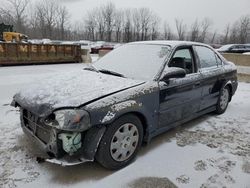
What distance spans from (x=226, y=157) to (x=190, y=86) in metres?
1.17

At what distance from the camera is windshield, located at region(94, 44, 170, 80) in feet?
11.0

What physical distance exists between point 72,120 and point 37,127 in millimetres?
708

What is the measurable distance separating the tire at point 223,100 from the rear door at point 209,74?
0.19m

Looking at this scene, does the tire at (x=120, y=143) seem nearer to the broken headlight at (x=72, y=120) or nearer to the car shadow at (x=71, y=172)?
the car shadow at (x=71, y=172)

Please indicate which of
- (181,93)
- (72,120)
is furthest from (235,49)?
(72,120)

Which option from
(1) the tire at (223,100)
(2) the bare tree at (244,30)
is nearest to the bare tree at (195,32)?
(2) the bare tree at (244,30)

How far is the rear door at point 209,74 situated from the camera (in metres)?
4.16

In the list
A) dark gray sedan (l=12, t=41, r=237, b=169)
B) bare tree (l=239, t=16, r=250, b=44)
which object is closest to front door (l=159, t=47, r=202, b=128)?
dark gray sedan (l=12, t=41, r=237, b=169)

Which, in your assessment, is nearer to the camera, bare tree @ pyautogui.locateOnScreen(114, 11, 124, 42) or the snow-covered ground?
the snow-covered ground

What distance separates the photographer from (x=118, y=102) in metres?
2.72

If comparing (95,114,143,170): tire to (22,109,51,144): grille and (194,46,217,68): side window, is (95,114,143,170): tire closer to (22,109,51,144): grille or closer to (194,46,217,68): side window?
(22,109,51,144): grille

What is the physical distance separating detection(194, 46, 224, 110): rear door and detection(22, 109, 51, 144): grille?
2.66 metres

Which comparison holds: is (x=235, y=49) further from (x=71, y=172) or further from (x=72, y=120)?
(x=72, y=120)

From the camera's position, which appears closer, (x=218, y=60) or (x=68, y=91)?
(x=68, y=91)
